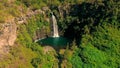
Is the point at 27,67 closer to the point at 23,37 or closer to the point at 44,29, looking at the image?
the point at 23,37

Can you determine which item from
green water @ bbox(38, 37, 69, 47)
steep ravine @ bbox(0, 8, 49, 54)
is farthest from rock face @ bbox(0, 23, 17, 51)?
green water @ bbox(38, 37, 69, 47)

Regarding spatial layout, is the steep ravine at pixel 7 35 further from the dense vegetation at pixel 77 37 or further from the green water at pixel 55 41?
the green water at pixel 55 41

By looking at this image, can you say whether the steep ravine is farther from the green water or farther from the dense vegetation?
the green water

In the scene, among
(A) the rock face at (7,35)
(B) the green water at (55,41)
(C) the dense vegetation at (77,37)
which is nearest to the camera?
(A) the rock face at (7,35)

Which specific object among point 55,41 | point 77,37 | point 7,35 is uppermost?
point 7,35

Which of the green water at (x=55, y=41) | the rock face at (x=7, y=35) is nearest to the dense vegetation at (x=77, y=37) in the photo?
the rock face at (x=7, y=35)

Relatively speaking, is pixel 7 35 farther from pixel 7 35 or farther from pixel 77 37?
pixel 77 37

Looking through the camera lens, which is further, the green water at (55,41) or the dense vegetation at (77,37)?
the green water at (55,41)

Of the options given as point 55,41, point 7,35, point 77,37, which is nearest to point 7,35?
point 7,35
